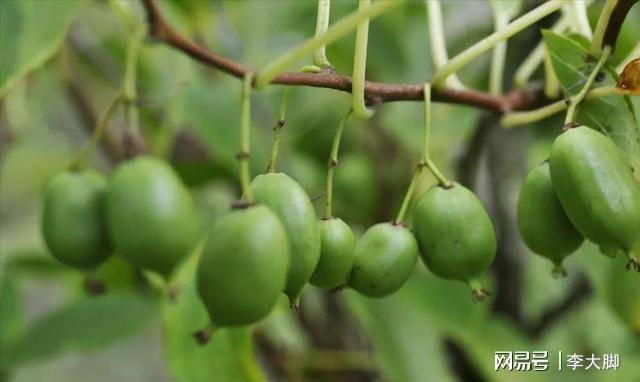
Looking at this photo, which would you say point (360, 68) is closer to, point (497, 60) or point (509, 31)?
point (509, 31)

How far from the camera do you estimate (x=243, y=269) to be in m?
0.41

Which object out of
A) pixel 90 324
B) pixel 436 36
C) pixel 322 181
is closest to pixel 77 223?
pixel 436 36

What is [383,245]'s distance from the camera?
528 mm

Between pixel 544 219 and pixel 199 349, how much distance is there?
0.38m

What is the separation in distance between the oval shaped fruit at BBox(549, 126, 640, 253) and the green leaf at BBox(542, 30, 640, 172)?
0.13 feet

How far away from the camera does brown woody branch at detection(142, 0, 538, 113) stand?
51cm

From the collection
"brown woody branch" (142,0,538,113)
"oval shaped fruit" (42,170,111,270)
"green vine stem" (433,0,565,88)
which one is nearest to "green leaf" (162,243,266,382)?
"oval shaped fruit" (42,170,111,270)

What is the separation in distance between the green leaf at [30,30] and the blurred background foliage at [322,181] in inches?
11.0

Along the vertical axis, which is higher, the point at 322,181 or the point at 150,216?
the point at 150,216

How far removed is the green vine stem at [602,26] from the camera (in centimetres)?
53

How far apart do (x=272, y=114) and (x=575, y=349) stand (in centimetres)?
57

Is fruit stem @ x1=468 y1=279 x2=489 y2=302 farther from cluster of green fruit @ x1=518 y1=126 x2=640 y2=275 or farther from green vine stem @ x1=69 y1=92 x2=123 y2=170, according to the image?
green vine stem @ x1=69 y1=92 x2=123 y2=170

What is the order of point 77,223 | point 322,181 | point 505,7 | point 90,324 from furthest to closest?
1. point 322,181
2. point 90,324
3. point 505,7
4. point 77,223

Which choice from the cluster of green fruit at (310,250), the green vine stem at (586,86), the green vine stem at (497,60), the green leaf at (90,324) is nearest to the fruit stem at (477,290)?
the cluster of green fruit at (310,250)
